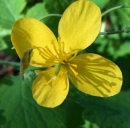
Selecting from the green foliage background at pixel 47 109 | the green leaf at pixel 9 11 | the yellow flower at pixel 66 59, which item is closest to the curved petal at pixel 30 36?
the yellow flower at pixel 66 59

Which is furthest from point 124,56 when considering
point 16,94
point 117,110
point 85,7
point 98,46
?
point 85,7

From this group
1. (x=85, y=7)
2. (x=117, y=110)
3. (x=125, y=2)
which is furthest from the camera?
(x=125, y=2)

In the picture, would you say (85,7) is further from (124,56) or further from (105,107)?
(124,56)

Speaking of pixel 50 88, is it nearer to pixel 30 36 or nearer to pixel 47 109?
pixel 30 36

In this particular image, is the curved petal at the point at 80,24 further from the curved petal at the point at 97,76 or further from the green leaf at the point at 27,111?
the green leaf at the point at 27,111

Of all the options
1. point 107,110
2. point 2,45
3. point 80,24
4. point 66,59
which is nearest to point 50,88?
point 66,59

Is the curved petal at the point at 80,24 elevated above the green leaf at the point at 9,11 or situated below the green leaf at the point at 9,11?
above
